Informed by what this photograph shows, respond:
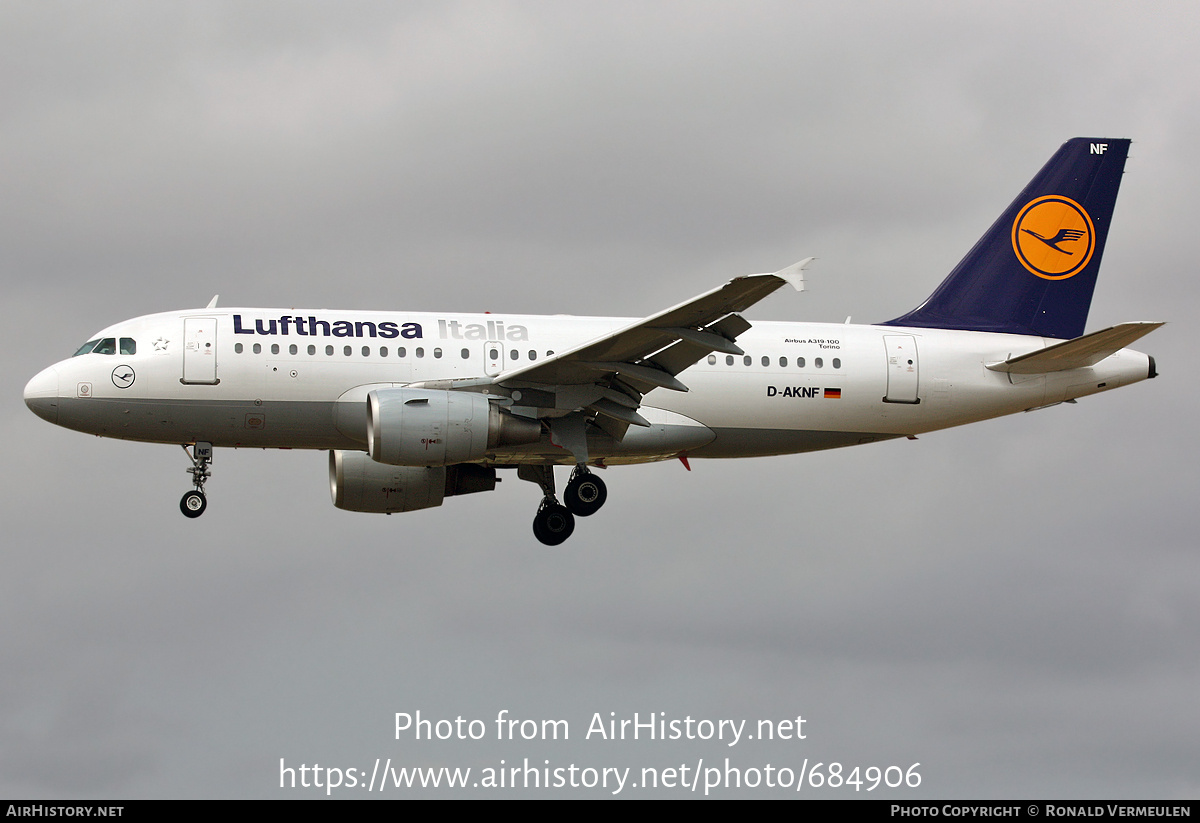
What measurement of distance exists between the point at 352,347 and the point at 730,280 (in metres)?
9.79

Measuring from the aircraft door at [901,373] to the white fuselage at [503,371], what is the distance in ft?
0.11

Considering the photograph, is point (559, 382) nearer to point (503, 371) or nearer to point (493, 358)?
point (503, 371)

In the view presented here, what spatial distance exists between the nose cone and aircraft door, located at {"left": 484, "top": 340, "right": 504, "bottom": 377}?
9.51 metres

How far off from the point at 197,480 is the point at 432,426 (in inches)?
242

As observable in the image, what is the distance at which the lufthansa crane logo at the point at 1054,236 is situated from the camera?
1601 inches

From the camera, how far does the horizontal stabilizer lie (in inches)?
1404

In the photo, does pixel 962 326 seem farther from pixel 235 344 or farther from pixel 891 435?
pixel 235 344

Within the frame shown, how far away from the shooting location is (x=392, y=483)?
128 feet

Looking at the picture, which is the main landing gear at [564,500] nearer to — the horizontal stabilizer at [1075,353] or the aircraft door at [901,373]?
the aircraft door at [901,373]

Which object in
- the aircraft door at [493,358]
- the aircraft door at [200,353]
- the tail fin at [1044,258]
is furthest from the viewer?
the tail fin at [1044,258]

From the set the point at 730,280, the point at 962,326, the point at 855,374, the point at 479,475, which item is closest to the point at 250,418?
the point at 479,475

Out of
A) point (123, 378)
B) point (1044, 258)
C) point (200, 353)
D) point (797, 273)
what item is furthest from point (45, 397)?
point (1044, 258)

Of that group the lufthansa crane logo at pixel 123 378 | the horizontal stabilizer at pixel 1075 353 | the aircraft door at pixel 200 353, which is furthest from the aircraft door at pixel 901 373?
the lufthansa crane logo at pixel 123 378

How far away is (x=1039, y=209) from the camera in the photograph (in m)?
41.2
